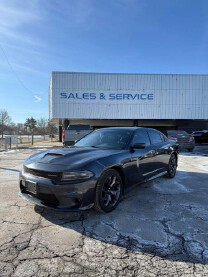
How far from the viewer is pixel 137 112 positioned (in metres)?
24.3

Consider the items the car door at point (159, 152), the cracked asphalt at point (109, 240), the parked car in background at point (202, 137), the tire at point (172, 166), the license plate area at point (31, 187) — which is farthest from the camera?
the parked car in background at point (202, 137)

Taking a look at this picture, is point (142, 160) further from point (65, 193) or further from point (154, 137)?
point (65, 193)

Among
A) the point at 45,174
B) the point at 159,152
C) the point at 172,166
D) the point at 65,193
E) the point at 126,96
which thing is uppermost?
the point at 126,96

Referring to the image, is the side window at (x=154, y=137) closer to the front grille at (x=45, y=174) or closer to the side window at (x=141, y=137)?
the side window at (x=141, y=137)

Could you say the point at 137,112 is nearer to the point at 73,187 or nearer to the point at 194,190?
the point at 194,190

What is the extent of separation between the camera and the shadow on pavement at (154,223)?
221 cm

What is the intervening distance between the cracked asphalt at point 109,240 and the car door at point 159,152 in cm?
105

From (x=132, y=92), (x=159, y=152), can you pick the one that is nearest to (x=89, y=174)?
(x=159, y=152)

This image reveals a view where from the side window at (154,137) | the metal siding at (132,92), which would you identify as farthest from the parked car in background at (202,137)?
the side window at (154,137)

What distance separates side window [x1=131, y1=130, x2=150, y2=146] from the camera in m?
3.99

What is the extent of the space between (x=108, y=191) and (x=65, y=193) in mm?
811

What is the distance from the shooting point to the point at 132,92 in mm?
23875

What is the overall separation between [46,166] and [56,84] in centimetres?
2165

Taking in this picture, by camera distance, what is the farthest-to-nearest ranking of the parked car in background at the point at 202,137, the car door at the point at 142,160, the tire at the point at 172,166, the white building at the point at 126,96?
1. the white building at the point at 126,96
2. the parked car in background at the point at 202,137
3. the tire at the point at 172,166
4. the car door at the point at 142,160
